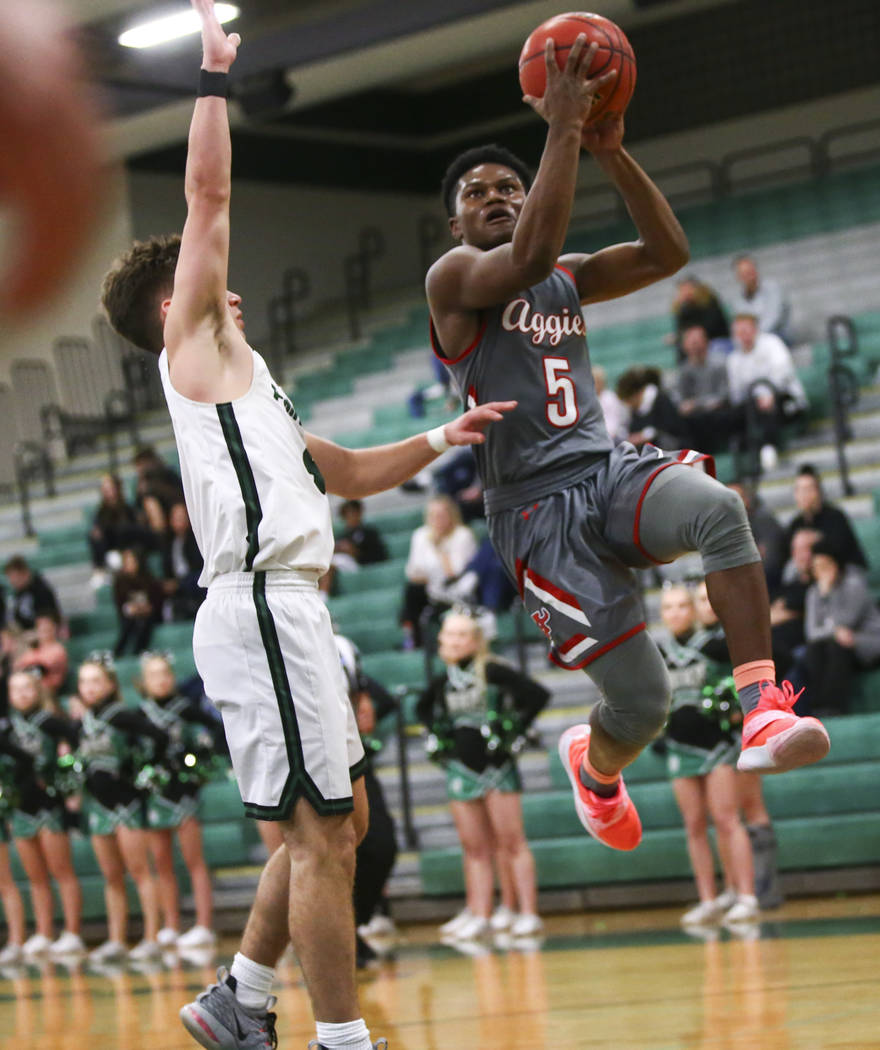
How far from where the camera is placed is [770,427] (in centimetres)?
1076

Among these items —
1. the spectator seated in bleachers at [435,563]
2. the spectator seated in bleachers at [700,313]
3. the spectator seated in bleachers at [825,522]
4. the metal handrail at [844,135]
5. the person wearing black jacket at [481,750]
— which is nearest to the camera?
the person wearing black jacket at [481,750]

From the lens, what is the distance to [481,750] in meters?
8.23

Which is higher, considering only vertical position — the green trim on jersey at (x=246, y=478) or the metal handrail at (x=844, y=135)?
the metal handrail at (x=844, y=135)

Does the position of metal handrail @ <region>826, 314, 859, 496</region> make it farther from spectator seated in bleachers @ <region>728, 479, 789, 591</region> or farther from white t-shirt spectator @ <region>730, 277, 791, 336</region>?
spectator seated in bleachers @ <region>728, 479, 789, 591</region>

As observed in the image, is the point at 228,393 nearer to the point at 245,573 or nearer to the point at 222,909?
the point at 245,573

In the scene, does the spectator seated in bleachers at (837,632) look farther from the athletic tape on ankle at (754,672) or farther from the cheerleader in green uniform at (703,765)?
the athletic tape on ankle at (754,672)

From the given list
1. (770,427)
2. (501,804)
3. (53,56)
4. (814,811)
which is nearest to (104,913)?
(501,804)

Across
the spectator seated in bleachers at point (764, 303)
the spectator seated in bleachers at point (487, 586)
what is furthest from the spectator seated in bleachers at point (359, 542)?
the spectator seated in bleachers at point (764, 303)

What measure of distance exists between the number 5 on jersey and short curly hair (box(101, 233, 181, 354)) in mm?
1013

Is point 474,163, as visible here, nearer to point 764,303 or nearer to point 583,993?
point 583,993

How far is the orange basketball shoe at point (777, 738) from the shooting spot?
3430 millimetres

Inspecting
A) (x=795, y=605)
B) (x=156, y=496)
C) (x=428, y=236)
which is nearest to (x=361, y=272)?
(x=428, y=236)

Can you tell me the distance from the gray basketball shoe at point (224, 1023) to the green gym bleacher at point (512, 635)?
4.86m

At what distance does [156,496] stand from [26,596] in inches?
54.0
